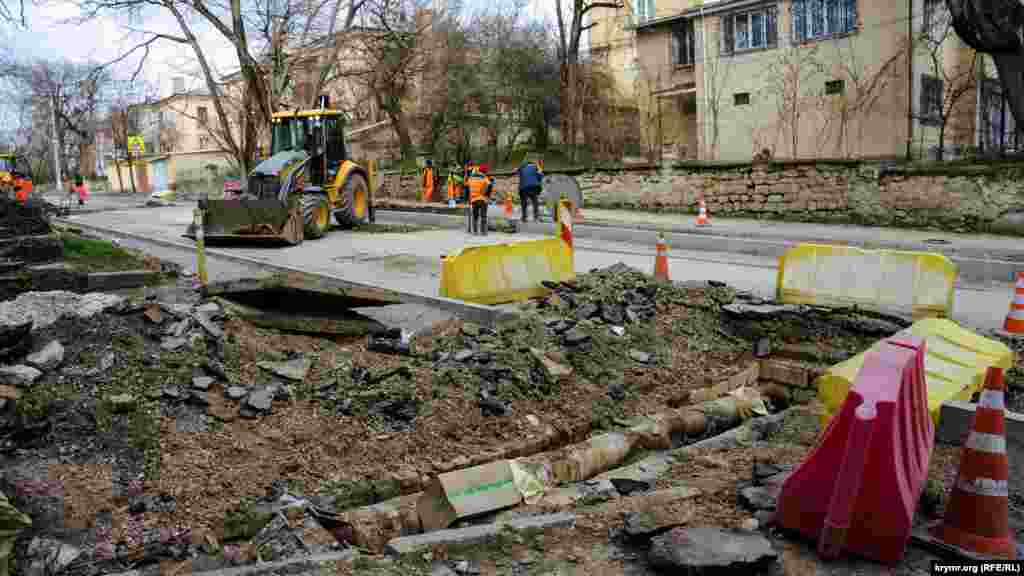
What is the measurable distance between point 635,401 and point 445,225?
1494 centimetres

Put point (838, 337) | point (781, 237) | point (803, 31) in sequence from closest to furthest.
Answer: point (838, 337), point (781, 237), point (803, 31)

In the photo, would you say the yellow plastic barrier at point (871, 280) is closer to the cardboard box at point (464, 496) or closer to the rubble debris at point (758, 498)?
the rubble debris at point (758, 498)

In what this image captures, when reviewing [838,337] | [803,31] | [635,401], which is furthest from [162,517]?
[803,31]

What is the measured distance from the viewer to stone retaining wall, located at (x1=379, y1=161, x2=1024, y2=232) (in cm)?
1599

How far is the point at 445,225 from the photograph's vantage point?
68.3 ft

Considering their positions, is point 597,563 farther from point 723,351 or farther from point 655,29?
point 655,29

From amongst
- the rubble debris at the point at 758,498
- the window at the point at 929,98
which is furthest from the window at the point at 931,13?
the rubble debris at the point at 758,498

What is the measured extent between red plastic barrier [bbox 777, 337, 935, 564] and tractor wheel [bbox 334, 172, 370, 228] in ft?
50.9

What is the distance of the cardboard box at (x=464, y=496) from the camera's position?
4.26 meters

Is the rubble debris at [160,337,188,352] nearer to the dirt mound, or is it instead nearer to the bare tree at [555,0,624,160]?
the dirt mound

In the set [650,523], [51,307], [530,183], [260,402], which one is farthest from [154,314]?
[530,183]

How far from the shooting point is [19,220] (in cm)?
1009

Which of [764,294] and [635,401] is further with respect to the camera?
[764,294]

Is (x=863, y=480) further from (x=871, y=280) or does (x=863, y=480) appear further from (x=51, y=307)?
(x=51, y=307)
